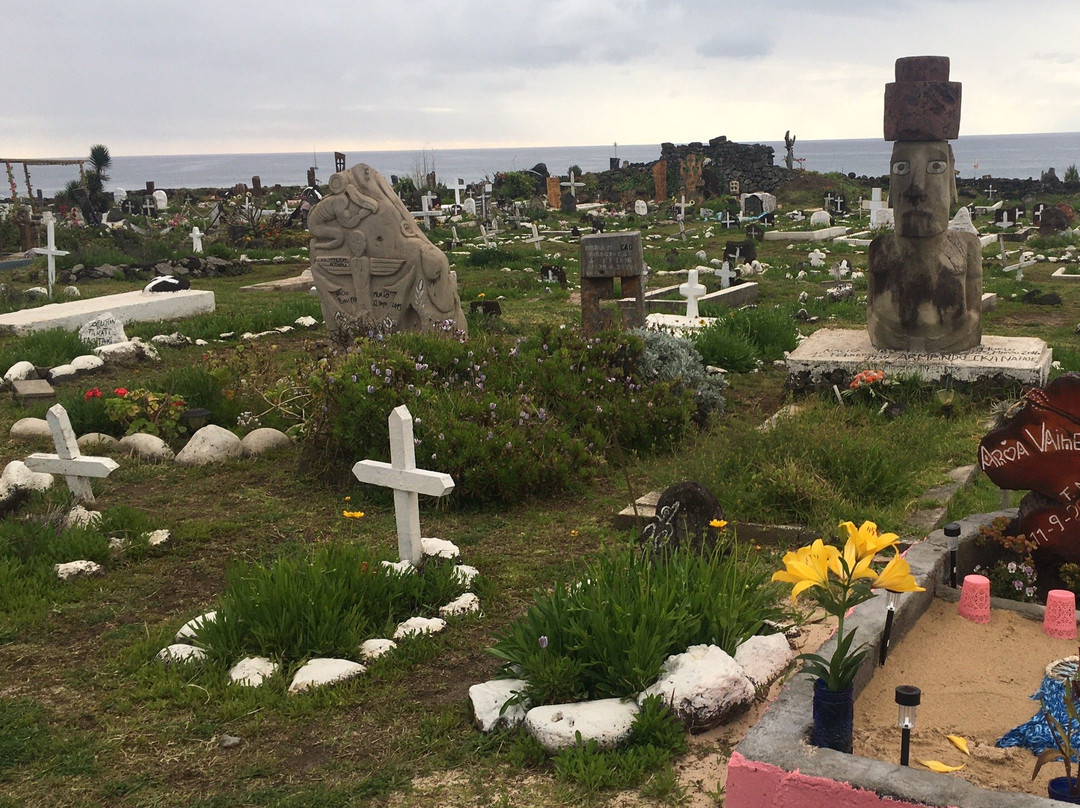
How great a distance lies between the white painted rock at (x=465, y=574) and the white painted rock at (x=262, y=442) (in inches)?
131

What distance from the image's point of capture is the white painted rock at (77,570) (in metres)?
5.77

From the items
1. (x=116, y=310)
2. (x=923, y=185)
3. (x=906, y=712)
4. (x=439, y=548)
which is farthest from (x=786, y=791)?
(x=116, y=310)

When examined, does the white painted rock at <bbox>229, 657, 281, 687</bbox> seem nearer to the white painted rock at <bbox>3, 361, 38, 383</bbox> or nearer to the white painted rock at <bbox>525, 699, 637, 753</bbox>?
the white painted rock at <bbox>525, 699, 637, 753</bbox>

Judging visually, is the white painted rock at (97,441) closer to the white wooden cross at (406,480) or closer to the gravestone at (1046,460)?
the white wooden cross at (406,480)

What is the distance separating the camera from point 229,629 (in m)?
4.72

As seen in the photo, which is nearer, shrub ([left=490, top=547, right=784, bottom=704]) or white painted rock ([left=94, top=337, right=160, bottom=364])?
shrub ([left=490, top=547, right=784, bottom=704])

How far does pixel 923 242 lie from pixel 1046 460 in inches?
193

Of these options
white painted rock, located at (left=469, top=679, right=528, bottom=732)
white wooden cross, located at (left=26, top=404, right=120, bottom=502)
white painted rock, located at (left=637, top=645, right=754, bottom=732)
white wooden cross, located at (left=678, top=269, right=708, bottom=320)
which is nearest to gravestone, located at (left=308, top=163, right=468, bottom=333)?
white wooden cross, located at (left=678, top=269, right=708, bottom=320)

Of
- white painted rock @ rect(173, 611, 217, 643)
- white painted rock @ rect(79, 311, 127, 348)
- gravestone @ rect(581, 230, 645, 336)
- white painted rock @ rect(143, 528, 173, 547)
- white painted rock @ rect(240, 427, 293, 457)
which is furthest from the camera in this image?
white painted rock @ rect(79, 311, 127, 348)

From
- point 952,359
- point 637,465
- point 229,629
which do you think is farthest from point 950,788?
point 952,359

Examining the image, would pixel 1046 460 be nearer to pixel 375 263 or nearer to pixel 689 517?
pixel 689 517

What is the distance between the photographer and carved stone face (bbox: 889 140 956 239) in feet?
29.5

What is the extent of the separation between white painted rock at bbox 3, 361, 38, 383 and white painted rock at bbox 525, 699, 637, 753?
8800 millimetres

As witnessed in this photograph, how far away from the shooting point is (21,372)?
10.9 metres
